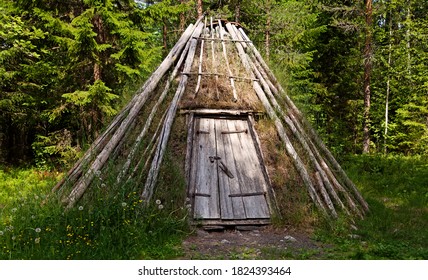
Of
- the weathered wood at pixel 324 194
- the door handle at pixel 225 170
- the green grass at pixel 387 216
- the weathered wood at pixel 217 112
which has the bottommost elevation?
the green grass at pixel 387 216

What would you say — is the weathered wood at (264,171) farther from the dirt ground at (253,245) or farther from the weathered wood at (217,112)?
the dirt ground at (253,245)

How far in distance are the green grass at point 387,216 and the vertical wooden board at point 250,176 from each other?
1019mm

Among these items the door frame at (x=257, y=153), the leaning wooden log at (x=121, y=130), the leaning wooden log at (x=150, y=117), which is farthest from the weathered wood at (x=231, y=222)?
the leaning wooden log at (x=121, y=130)

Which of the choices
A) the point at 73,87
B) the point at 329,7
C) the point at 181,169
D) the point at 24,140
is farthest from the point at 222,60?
the point at 24,140

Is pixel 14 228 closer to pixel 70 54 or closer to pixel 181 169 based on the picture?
pixel 181 169

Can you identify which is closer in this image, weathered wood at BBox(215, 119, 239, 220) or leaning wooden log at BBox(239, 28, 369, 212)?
weathered wood at BBox(215, 119, 239, 220)

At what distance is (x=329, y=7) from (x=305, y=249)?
41.1ft

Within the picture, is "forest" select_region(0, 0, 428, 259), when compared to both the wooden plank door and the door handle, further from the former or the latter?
the door handle

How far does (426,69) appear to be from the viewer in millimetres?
16109

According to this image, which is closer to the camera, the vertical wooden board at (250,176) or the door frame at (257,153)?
the door frame at (257,153)

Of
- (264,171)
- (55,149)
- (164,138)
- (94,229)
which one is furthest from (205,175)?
(55,149)

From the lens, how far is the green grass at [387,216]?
4.91 metres

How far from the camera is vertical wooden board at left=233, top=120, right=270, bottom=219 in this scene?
6074 mm

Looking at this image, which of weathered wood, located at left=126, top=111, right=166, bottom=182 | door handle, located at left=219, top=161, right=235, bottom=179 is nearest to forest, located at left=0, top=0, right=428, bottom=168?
weathered wood, located at left=126, top=111, right=166, bottom=182
